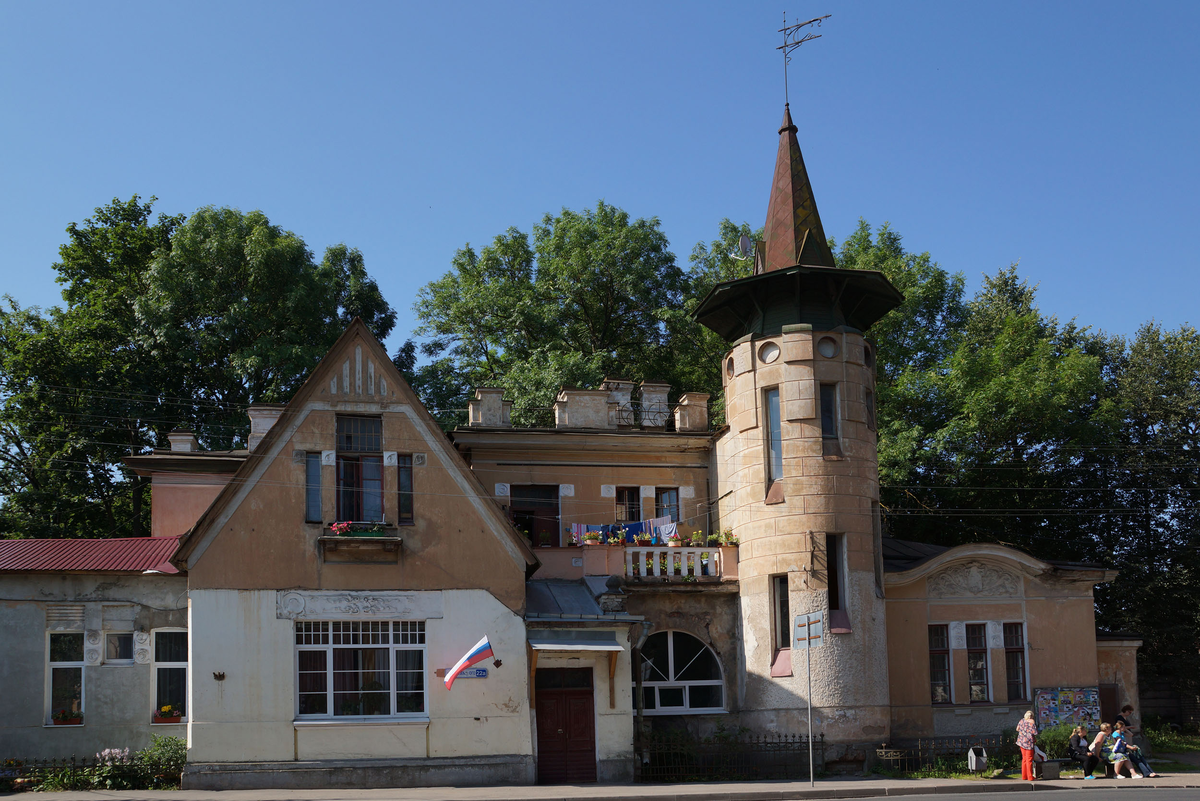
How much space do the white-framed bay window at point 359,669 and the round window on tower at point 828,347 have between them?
37.2ft

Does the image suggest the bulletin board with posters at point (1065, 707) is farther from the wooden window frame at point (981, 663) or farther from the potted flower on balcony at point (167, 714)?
the potted flower on balcony at point (167, 714)

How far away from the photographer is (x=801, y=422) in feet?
82.6

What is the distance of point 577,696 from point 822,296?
36.3 ft

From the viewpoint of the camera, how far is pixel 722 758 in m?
23.3

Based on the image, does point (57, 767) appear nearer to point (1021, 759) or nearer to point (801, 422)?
point (801, 422)

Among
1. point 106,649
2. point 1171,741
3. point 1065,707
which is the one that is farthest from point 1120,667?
point 106,649

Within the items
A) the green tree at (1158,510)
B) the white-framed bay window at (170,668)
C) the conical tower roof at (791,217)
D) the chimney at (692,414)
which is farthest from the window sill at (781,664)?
the green tree at (1158,510)

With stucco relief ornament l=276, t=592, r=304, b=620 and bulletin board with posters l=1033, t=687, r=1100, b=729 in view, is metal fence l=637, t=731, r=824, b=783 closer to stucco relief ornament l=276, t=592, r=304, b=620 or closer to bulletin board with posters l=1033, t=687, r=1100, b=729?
bulletin board with posters l=1033, t=687, r=1100, b=729

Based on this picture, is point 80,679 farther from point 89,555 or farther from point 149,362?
point 149,362

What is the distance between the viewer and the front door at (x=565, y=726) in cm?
2262

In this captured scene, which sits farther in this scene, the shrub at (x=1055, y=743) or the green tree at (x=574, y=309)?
the green tree at (x=574, y=309)

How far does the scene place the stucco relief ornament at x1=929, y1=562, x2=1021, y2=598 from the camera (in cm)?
2677

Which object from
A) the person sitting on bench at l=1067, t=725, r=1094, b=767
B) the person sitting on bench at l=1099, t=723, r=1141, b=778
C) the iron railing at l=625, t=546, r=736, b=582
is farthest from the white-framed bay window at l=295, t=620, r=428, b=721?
the person sitting on bench at l=1099, t=723, r=1141, b=778

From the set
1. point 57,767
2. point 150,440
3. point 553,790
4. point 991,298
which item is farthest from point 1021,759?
point 150,440
